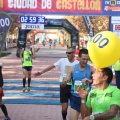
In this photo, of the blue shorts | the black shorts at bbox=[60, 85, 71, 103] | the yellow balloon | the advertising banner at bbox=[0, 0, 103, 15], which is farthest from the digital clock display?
the yellow balloon

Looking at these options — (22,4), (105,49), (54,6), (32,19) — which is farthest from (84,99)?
(32,19)

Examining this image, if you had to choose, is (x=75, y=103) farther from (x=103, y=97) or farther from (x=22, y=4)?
(x=22, y=4)

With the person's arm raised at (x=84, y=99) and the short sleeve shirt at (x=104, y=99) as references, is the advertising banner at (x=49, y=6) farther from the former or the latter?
the short sleeve shirt at (x=104, y=99)

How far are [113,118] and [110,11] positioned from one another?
1025cm

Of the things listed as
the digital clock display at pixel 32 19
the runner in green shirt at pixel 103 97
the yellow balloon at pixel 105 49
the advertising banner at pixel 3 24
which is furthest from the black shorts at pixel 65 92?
the digital clock display at pixel 32 19

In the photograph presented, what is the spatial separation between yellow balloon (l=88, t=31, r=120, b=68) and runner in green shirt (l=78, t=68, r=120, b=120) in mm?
114

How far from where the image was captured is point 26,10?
45.1 ft

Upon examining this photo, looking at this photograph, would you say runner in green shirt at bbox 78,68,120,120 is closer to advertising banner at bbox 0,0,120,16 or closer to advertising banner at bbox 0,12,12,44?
advertising banner at bbox 0,12,12,44

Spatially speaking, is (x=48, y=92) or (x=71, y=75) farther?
(x=48, y=92)

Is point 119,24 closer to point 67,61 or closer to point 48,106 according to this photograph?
point 48,106

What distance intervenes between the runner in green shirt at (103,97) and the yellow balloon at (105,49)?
0.11 m

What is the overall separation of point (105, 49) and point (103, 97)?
0.49 m

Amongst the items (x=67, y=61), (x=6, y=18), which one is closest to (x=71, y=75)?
(x=67, y=61)

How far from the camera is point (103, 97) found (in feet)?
13.6
